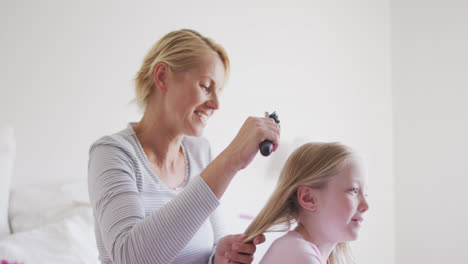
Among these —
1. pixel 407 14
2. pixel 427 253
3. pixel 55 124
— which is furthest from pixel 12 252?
pixel 407 14

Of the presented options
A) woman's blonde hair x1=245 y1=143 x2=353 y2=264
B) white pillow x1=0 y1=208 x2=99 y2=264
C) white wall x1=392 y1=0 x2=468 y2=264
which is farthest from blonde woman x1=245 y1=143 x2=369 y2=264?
white wall x1=392 y1=0 x2=468 y2=264

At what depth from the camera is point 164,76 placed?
1.11 meters

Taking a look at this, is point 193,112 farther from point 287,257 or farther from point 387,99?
point 387,99

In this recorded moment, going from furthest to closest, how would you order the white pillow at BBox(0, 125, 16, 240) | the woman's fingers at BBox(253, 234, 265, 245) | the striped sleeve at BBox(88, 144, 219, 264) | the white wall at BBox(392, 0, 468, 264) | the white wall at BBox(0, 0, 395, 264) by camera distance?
1. the white wall at BBox(392, 0, 468, 264)
2. the white wall at BBox(0, 0, 395, 264)
3. the white pillow at BBox(0, 125, 16, 240)
4. the woman's fingers at BBox(253, 234, 265, 245)
5. the striped sleeve at BBox(88, 144, 219, 264)

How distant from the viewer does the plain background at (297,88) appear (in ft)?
4.78

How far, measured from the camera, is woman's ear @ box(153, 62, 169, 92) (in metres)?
1.10

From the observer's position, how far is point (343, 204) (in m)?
0.94

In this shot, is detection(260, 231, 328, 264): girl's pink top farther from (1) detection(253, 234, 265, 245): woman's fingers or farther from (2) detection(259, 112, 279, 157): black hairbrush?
(2) detection(259, 112, 279, 157): black hairbrush

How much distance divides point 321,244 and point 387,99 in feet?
7.41

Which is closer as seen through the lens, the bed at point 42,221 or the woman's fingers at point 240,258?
the woman's fingers at point 240,258

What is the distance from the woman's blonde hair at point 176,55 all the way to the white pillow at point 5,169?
46cm

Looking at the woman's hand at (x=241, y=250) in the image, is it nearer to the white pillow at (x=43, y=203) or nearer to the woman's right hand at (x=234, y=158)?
the woman's right hand at (x=234, y=158)

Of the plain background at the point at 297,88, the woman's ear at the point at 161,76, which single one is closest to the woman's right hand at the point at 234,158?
the woman's ear at the point at 161,76

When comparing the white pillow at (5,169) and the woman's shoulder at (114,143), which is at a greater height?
the woman's shoulder at (114,143)
